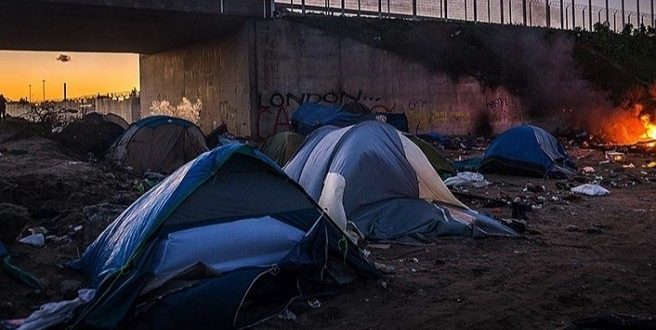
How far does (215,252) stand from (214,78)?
20.9 metres

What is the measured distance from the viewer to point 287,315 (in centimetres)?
550

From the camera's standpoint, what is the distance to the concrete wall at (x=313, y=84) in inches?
922

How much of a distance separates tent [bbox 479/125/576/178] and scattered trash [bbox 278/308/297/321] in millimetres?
11080

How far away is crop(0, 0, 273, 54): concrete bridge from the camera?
2062 cm

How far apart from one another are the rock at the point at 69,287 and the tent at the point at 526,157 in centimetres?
1173

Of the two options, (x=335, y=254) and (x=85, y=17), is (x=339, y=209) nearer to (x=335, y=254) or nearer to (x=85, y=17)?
(x=335, y=254)

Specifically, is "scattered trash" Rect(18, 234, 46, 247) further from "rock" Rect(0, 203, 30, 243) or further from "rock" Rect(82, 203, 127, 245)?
"rock" Rect(82, 203, 127, 245)

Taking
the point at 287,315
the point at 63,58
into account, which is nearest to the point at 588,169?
the point at 287,315

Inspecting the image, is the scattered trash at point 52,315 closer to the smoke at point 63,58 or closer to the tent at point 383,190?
the tent at point 383,190

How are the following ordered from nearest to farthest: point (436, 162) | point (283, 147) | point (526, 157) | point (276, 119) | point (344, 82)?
1. point (436, 162)
2. point (526, 157)
3. point (283, 147)
4. point (276, 119)
5. point (344, 82)

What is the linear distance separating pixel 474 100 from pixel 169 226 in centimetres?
2180

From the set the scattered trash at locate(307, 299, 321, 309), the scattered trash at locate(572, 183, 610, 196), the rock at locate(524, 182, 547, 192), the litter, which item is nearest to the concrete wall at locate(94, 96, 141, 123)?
the litter

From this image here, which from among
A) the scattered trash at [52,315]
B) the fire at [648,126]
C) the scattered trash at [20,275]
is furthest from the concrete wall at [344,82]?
the scattered trash at [52,315]

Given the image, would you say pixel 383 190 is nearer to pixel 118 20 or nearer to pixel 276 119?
pixel 276 119
